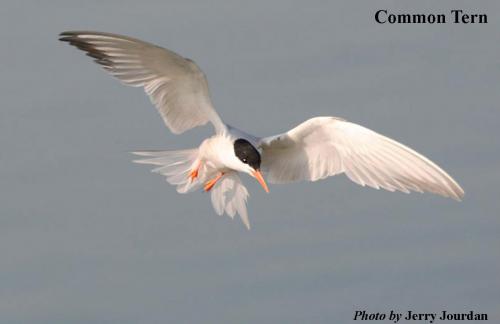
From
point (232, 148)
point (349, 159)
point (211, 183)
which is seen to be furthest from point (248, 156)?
point (211, 183)

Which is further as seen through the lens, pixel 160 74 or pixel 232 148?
pixel 160 74

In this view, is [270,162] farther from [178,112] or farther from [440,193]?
[440,193]

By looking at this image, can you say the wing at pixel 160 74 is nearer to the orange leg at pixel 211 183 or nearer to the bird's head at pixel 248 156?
the bird's head at pixel 248 156

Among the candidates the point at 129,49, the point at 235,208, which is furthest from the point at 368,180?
the point at 129,49

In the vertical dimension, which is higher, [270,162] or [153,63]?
[153,63]

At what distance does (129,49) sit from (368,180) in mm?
2383

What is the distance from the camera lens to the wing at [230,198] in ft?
44.5

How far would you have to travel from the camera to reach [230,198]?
13.6 m

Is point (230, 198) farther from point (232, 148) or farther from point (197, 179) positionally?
point (232, 148)

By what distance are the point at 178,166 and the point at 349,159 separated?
1.73 m

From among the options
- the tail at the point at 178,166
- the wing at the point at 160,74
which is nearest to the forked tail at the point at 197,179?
the tail at the point at 178,166

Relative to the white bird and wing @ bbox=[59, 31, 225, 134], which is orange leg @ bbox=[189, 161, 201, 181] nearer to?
the white bird

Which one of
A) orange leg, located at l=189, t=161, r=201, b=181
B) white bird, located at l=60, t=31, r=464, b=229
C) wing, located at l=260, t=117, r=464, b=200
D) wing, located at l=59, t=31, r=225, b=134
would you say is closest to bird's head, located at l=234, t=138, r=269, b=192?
white bird, located at l=60, t=31, r=464, b=229

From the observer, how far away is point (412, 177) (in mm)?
12469
